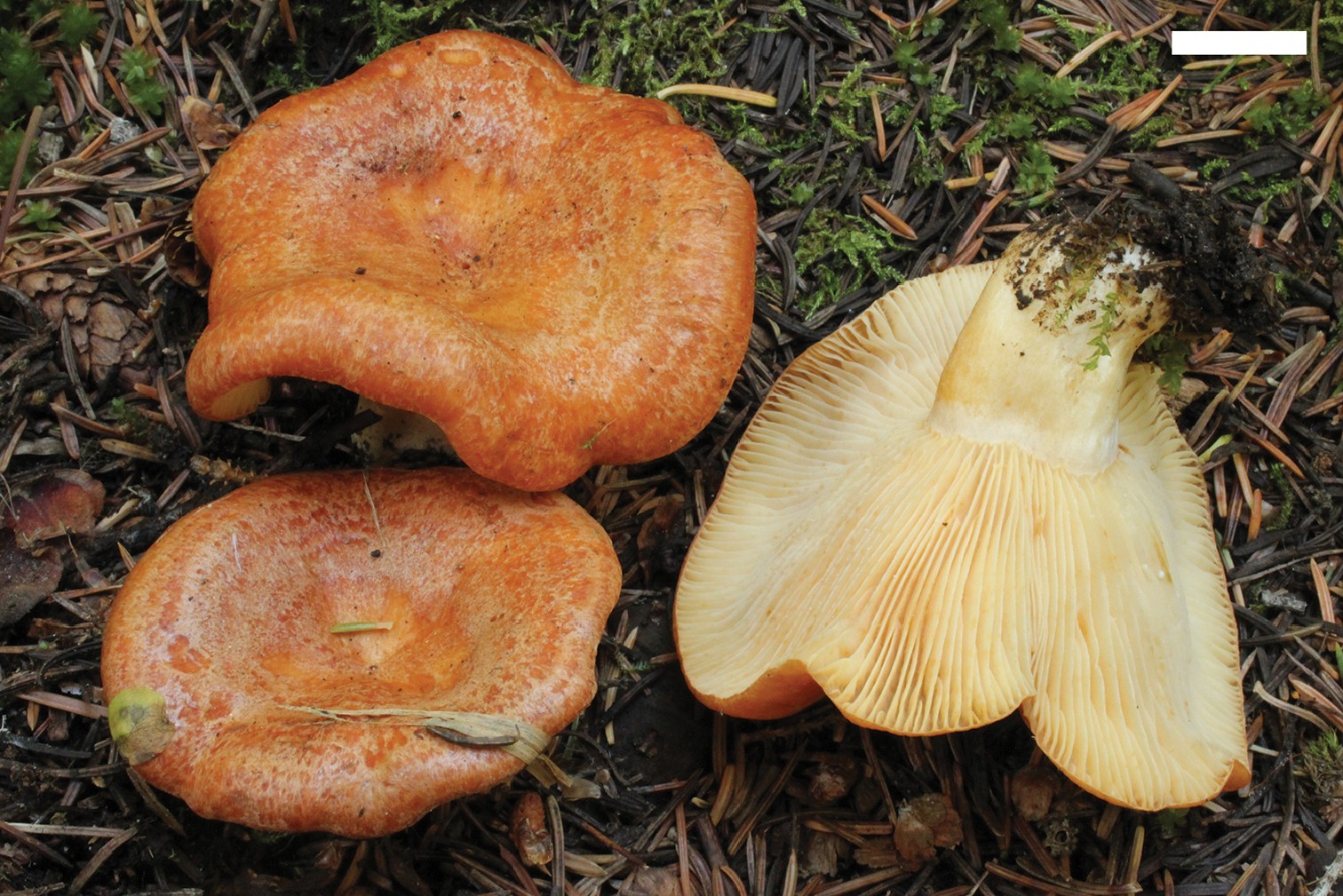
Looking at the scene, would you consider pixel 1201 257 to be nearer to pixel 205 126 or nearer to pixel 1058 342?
pixel 1058 342

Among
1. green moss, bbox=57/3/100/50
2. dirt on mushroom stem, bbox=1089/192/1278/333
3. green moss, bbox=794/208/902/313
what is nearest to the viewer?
dirt on mushroom stem, bbox=1089/192/1278/333

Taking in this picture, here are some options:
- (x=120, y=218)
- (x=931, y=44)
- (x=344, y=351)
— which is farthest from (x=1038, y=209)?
(x=120, y=218)

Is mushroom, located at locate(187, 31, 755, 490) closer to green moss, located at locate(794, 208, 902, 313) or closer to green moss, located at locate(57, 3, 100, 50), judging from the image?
green moss, located at locate(794, 208, 902, 313)

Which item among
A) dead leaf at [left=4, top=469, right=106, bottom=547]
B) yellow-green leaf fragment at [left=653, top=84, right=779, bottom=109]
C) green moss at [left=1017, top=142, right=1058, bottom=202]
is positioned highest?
yellow-green leaf fragment at [left=653, top=84, right=779, bottom=109]

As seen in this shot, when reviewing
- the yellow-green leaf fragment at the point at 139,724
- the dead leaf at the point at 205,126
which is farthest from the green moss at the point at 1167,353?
the dead leaf at the point at 205,126

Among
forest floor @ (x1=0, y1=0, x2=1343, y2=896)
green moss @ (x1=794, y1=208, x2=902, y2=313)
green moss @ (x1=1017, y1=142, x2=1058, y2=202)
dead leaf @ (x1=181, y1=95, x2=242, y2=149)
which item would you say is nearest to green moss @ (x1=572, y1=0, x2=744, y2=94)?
forest floor @ (x1=0, y1=0, x2=1343, y2=896)

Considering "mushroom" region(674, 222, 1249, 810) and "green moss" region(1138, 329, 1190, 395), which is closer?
"mushroom" region(674, 222, 1249, 810)
